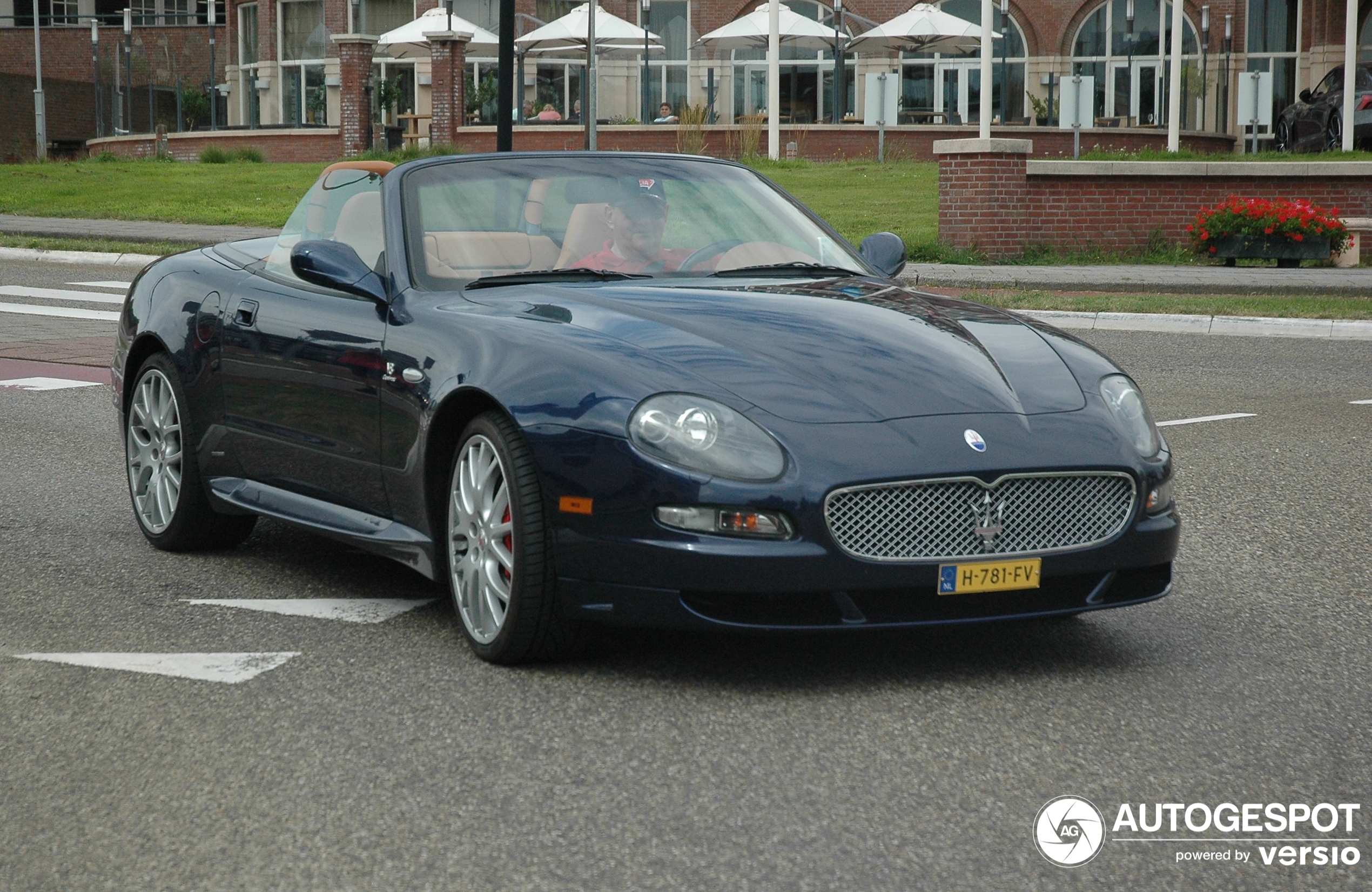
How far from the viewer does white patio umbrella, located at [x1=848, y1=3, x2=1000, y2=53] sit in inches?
1462

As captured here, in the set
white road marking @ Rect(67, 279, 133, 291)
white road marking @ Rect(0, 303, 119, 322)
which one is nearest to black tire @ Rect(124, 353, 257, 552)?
white road marking @ Rect(0, 303, 119, 322)

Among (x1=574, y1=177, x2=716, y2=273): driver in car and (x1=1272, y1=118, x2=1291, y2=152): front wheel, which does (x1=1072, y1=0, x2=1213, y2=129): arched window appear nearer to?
(x1=1272, y1=118, x2=1291, y2=152): front wheel

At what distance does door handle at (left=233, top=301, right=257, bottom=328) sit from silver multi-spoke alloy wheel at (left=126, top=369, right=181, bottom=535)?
1.61 feet

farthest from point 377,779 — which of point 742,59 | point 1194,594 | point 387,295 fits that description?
point 742,59

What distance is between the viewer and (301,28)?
51.0 m

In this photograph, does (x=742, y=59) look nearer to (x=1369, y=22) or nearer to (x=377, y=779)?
(x=1369, y=22)

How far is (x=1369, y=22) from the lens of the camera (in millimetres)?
46344

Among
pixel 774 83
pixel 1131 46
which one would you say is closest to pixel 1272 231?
pixel 774 83

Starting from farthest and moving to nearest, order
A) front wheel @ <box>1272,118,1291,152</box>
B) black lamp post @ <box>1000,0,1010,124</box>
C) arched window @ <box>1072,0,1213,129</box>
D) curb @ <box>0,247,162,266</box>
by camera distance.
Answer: arched window @ <box>1072,0,1213,129</box>, black lamp post @ <box>1000,0,1010,124</box>, front wheel @ <box>1272,118,1291,152</box>, curb @ <box>0,247,162,266</box>

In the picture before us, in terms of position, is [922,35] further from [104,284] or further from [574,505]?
[574,505]

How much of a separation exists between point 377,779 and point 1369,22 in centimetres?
4798

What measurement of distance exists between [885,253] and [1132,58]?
Answer: 42216mm

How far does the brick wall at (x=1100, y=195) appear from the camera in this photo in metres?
21.2

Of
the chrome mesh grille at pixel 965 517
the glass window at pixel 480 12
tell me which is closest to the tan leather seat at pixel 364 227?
the chrome mesh grille at pixel 965 517
